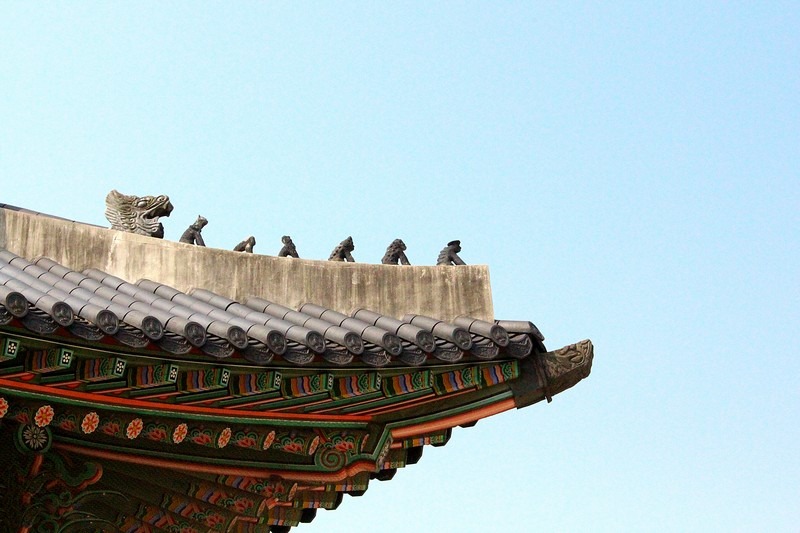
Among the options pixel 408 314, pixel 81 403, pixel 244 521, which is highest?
pixel 408 314

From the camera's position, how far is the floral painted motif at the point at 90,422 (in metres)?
6.47

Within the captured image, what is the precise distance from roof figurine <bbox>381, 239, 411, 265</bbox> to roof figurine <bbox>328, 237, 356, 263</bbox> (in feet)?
0.74

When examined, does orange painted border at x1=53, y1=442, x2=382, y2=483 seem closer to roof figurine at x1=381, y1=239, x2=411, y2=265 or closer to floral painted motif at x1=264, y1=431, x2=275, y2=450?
floral painted motif at x1=264, y1=431, x2=275, y2=450

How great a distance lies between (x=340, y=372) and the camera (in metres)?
6.98

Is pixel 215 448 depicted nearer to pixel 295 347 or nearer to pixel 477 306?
pixel 295 347

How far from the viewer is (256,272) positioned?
7.88 meters

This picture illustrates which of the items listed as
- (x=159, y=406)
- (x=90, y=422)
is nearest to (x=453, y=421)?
(x=159, y=406)

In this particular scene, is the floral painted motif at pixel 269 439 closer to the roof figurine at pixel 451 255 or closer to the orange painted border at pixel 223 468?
the orange painted border at pixel 223 468

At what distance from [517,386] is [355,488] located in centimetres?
132

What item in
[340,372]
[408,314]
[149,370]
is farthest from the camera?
[408,314]

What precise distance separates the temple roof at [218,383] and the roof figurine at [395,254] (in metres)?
0.15

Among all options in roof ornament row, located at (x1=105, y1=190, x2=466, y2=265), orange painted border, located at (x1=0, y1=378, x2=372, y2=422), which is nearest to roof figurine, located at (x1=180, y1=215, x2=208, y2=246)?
roof ornament row, located at (x1=105, y1=190, x2=466, y2=265)

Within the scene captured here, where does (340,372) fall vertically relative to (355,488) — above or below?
above

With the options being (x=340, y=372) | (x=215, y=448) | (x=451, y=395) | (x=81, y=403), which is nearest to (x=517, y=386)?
(x=451, y=395)
